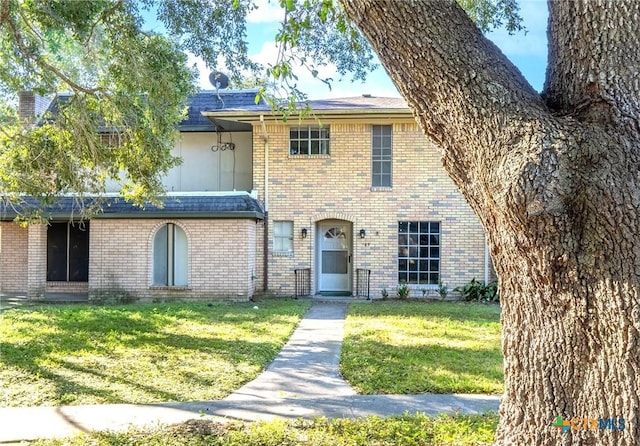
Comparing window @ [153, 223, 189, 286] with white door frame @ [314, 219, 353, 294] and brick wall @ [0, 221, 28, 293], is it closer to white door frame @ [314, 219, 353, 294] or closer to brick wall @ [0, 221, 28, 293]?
white door frame @ [314, 219, 353, 294]

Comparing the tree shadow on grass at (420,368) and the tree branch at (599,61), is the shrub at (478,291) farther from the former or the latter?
the tree branch at (599,61)

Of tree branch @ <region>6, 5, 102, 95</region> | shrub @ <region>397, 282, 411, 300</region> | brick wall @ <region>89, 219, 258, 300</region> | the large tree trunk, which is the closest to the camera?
the large tree trunk

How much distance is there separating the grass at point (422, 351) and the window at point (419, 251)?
2.60 meters

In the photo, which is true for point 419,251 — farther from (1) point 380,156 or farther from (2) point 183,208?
(2) point 183,208

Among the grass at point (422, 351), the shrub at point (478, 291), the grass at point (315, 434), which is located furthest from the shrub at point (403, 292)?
the grass at point (315, 434)

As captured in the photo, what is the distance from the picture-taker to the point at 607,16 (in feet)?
9.07

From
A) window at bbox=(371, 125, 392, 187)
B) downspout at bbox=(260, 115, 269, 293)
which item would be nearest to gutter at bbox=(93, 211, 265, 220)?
downspout at bbox=(260, 115, 269, 293)

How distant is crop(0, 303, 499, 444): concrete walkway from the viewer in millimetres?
4574

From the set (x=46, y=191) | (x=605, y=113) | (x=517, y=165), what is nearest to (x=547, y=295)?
(x=517, y=165)

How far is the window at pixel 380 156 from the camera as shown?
48.9 ft

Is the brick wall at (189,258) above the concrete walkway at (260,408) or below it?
above

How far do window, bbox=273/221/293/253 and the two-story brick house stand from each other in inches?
1.7

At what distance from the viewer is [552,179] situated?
2.48 meters

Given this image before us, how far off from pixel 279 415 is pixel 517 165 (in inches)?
134
